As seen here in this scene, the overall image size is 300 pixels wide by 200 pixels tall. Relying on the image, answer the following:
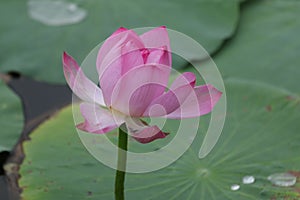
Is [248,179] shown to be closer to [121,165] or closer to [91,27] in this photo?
[121,165]

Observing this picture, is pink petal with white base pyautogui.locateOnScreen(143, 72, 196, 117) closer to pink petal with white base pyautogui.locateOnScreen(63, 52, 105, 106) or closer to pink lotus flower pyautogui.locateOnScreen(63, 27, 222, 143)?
pink lotus flower pyautogui.locateOnScreen(63, 27, 222, 143)

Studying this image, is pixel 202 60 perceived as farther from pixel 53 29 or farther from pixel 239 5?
pixel 53 29

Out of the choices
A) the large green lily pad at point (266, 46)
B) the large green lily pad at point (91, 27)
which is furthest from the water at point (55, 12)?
the large green lily pad at point (266, 46)

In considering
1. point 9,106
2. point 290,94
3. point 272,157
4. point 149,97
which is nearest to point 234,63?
point 290,94

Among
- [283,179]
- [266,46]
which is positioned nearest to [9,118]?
[283,179]

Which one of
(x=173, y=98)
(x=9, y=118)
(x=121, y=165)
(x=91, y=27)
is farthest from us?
(x=91, y=27)

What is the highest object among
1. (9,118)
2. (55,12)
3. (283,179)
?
(283,179)

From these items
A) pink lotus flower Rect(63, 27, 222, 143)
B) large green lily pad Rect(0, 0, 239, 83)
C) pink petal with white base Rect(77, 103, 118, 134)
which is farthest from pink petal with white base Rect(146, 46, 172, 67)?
large green lily pad Rect(0, 0, 239, 83)
